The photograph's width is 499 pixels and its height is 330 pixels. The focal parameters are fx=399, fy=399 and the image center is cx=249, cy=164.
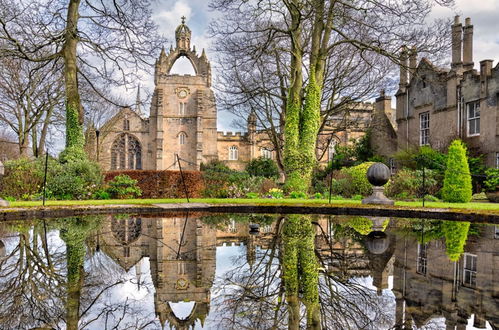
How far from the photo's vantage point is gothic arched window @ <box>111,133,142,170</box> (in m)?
47.5

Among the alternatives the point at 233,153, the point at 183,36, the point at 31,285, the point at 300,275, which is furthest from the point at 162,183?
the point at 183,36

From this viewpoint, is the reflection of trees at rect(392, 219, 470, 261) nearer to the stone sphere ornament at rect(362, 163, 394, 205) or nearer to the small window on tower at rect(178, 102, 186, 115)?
the stone sphere ornament at rect(362, 163, 394, 205)

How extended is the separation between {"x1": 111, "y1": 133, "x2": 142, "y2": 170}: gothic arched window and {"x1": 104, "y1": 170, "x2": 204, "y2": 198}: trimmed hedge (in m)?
32.8

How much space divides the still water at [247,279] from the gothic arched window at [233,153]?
1612 inches

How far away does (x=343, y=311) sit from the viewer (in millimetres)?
3121

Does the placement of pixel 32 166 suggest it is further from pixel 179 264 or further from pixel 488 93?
pixel 488 93

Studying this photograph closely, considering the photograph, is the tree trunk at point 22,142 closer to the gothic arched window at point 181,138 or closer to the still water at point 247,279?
the still water at point 247,279

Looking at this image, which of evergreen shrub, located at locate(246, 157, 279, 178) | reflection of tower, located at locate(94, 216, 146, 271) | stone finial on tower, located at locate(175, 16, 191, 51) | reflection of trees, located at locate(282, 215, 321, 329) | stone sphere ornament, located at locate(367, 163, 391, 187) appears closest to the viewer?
reflection of trees, located at locate(282, 215, 321, 329)

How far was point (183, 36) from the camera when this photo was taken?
161 ft

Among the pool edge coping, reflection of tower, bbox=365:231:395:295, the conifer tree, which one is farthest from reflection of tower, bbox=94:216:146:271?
the conifer tree

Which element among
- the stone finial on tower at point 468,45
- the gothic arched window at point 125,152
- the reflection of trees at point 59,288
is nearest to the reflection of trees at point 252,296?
the reflection of trees at point 59,288

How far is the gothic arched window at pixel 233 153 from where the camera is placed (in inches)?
1897

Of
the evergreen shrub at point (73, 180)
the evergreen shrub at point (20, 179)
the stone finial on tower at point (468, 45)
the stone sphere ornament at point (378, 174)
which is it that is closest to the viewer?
the stone sphere ornament at point (378, 174)

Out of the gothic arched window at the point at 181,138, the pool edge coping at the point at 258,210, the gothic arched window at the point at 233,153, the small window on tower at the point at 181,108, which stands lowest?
the pool edge coping at the point at 258,210
